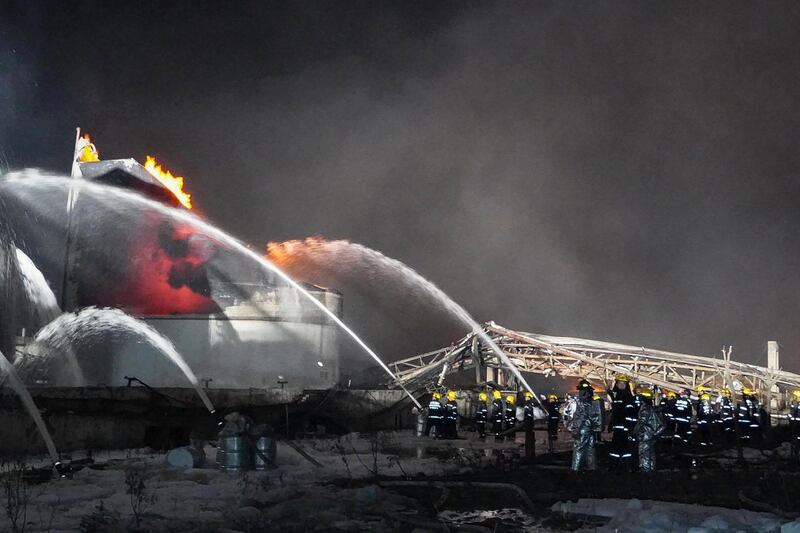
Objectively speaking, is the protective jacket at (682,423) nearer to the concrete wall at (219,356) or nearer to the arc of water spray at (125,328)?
the concrete wall at (219,356)

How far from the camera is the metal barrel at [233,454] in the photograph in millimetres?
12914

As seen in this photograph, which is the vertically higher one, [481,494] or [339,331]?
[339,331]

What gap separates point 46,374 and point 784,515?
2884cm

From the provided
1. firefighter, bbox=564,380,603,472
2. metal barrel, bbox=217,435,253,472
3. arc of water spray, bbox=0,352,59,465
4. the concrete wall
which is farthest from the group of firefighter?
the concrete wall

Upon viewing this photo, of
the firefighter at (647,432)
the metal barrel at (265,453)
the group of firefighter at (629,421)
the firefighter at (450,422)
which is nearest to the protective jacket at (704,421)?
the group of firefighter at (629,421)

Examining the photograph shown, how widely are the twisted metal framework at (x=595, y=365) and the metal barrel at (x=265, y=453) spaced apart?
69.6 feet

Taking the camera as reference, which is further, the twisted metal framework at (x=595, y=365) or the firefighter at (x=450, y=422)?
the twisted metal framework at (x=595, y=365)

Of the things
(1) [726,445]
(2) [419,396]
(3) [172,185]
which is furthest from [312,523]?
(3) [172,185]

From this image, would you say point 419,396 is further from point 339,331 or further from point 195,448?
point 195,448

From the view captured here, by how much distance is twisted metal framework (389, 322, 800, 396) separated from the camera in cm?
3475

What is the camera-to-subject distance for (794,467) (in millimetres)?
14133

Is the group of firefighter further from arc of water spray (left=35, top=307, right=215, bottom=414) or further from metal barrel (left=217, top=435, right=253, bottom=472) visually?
arc of water spray (left=35, top=307, right=215, bottom=414)

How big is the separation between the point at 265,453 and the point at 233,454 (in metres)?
0.61

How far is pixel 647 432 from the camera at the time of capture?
13.7m
